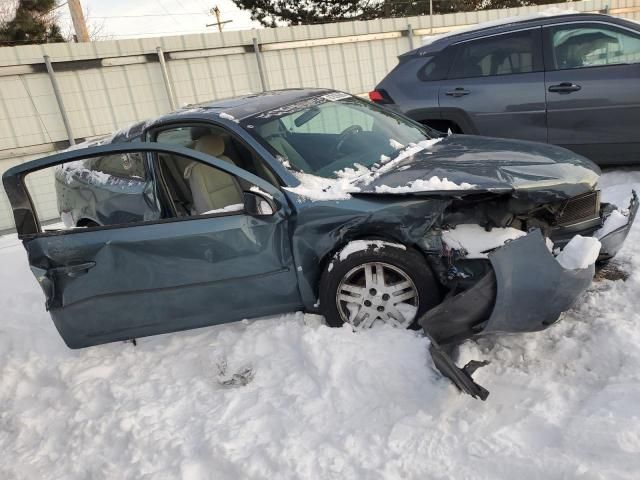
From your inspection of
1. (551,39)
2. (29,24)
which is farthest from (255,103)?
(29,24)

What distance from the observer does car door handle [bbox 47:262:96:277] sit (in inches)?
127

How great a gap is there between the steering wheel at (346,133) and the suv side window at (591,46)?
263 centimetres

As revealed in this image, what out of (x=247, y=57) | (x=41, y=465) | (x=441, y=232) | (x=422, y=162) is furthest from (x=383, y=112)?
(x=247, y=57)

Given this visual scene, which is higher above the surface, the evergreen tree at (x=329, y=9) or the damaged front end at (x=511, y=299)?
the evergreen tree at (x=329, y=9)

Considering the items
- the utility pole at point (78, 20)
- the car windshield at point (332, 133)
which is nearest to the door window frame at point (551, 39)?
the car windshield at point (332, 133)

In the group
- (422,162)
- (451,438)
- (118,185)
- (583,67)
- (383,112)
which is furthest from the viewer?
(583,67)

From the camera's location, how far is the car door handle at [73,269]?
127 inches

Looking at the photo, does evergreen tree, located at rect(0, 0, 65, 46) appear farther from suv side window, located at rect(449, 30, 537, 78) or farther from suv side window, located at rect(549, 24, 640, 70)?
suv side window, located at rect(549, 24, 640, 70)

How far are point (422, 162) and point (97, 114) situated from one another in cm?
692

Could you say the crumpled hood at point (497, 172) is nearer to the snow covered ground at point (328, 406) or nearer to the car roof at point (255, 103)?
the snow covered ground at point (328, 406)

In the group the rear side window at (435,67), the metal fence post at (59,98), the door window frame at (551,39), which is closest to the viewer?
the door window frame at (551,39)

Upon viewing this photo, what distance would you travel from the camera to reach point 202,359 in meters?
3.28

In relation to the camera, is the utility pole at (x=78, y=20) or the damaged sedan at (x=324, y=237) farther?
the utility pole at (x=78, y=20)

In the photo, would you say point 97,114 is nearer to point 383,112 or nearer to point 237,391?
point 383,112
